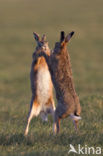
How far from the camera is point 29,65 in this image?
25516 millimetres

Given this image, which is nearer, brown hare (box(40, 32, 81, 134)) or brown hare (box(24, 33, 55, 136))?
brown hare (box(40, 32, 81, 134))

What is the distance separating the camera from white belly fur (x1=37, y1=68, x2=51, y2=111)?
25.1ft

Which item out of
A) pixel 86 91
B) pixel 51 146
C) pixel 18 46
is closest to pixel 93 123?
pixel 51 146

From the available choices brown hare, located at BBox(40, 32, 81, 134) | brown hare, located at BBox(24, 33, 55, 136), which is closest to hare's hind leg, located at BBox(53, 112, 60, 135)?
brown hare, located at BBox(40, 32, 81, 134)

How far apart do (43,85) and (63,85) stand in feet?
2.07

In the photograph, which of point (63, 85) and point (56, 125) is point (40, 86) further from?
point (56, 125)

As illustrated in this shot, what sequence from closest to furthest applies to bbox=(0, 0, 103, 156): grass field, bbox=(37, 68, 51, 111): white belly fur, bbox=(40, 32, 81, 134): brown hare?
bbox=(0, 0, 103, 156): grass field, bbox=(40, 32, 81, 134): brown hare, bbox=(37, 68, 51, 111): white belly fur

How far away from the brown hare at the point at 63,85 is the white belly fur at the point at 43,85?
0.25 m

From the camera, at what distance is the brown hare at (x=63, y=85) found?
6.91m

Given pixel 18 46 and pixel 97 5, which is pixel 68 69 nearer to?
pixel 18 46

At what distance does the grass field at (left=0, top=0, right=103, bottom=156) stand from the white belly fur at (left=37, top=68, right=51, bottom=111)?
1.89 feet

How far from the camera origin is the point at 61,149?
6.03 metres

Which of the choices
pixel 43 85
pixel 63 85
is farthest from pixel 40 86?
pixel 63 85

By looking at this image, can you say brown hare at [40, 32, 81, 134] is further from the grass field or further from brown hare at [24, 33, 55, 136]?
the grass field
